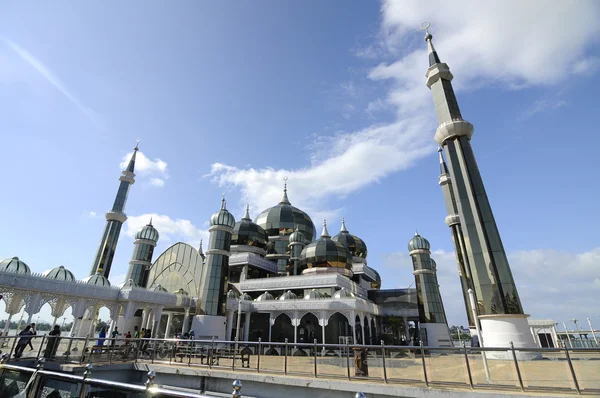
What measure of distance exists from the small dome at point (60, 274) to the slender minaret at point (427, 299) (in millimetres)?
30243

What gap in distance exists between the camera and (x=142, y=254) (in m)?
35.6

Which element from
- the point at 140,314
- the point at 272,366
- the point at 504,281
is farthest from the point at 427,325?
the point at 140,314

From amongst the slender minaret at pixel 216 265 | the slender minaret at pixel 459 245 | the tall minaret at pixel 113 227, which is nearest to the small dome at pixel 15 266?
the slender minaret at pixel 216 265

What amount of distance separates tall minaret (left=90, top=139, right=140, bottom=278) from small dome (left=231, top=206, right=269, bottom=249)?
43.4 feet

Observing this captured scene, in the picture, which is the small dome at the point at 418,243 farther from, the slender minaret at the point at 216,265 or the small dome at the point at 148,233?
the small dome at the point at 148,233

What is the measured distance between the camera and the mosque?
1714 cm

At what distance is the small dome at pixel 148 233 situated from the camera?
36.3m

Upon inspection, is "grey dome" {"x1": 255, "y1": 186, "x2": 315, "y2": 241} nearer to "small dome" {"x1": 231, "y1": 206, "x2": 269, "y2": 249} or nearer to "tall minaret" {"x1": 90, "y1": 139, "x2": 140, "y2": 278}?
"small dome" {"x1": 231, "y1": 206, "x2": 269, "y2": 249}

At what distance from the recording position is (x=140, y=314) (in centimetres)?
3123

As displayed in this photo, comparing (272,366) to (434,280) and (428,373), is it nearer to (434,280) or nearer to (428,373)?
(428,373)

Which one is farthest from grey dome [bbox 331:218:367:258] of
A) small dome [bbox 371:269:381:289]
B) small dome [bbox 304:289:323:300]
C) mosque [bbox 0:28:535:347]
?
small dome [bbox 304:289:323:300]

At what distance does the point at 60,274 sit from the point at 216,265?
10.6 meters

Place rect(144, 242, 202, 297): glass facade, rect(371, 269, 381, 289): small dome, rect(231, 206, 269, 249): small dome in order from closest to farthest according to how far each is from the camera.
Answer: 1. rect(144, 242, 202, 297): glass facade
2. rect(231, 206, 269, 249): small dome
3. rect(371, 269, 381, 289): small dome

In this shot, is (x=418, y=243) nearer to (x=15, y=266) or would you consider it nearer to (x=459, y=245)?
(x=459, y=245)
